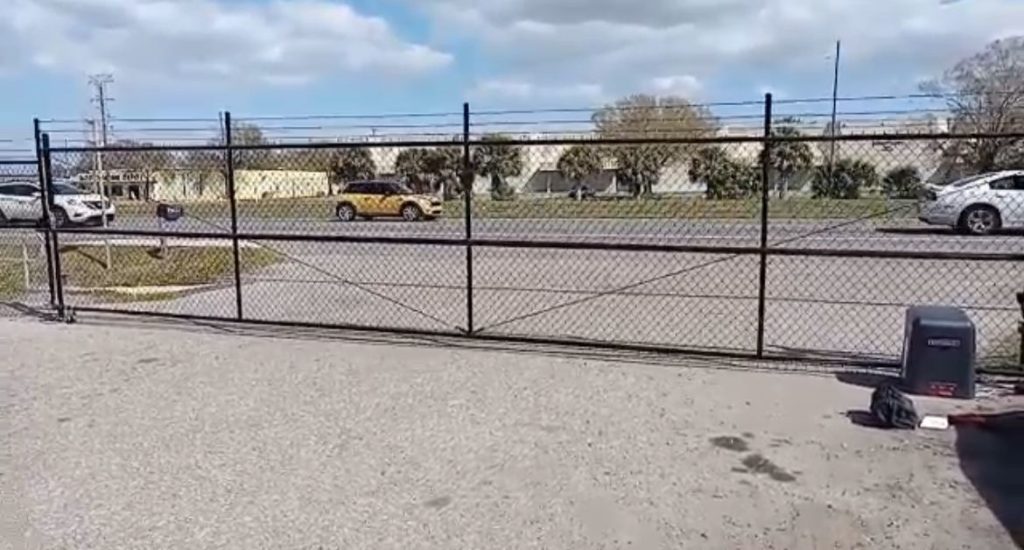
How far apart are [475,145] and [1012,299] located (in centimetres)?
781

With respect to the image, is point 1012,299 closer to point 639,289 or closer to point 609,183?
point 639,289

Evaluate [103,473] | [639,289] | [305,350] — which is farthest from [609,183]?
[103,473]

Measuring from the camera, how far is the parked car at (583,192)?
905 centimetres

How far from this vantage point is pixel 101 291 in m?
11.0

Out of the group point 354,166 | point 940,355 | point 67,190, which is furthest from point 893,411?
point 67,190

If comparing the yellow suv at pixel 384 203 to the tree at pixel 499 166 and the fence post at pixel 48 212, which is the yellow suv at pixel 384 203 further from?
the fence post at pixel 48 212

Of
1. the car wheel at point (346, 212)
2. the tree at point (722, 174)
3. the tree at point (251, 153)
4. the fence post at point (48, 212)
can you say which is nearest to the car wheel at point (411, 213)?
the car wheel at point (346, 212)

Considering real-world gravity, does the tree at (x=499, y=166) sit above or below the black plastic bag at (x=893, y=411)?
above

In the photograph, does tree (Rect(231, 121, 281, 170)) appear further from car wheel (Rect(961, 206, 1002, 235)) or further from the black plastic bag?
car wheel (Rect(961, 206, 1002, 235))

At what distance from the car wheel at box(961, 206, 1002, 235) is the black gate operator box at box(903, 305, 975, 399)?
13623 mm

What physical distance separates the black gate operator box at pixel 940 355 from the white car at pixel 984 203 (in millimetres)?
13103

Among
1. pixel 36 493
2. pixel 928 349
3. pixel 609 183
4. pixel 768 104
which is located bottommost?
pixel 36 493

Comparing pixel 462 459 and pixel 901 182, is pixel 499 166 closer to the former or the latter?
pixel 901 182

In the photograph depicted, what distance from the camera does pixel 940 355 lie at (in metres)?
5.23
